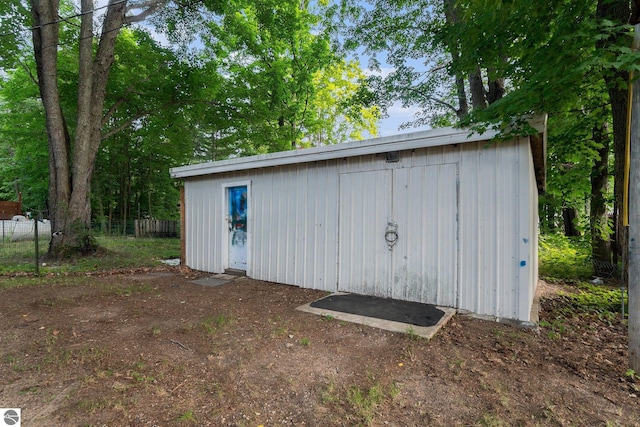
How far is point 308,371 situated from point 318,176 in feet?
10.3

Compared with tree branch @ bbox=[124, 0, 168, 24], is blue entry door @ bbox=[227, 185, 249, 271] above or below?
below

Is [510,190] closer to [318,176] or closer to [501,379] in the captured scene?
[501,379]

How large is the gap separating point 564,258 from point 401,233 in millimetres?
6424

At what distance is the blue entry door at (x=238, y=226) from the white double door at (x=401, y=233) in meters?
2.15

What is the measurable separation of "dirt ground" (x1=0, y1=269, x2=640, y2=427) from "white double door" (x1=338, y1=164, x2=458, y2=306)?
0.68 m

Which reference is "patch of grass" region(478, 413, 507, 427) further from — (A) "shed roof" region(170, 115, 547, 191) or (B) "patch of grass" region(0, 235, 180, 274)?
(B) "patch of grass" region(0, 235, 180, 274)

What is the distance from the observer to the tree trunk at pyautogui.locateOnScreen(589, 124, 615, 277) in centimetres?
630

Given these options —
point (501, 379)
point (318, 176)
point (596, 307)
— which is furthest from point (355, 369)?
point (596, 307)

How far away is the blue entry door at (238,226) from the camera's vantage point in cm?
591

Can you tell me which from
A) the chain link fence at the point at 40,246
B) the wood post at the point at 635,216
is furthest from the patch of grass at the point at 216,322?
the chain link fence at the point at 40,246

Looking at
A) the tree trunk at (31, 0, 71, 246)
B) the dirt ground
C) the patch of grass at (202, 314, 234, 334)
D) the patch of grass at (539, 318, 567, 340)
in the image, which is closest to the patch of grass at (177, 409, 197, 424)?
the dirt ground

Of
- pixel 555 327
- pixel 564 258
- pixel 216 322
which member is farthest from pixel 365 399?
pixel 564 258

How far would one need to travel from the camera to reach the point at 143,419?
177 centimetres

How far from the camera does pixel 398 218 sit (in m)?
4.16
